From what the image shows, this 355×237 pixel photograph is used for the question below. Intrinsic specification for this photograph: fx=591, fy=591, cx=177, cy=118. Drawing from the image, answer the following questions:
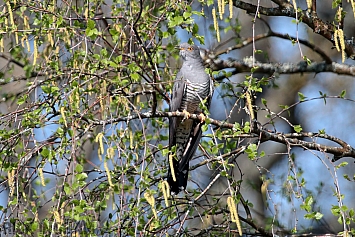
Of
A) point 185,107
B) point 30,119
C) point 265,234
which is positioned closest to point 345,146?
point 265,234

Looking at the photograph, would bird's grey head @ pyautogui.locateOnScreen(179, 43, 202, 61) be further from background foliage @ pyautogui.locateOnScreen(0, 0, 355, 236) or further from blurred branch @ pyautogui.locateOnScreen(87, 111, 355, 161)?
blurred branch @ pyautogui.locateOnScreen(87, 111, 355, 161)

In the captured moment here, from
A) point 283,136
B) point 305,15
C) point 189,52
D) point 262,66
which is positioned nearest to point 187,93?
point 189,52

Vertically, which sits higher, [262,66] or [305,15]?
[305,15]

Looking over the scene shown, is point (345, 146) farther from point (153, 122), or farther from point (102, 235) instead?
point (102, 235)

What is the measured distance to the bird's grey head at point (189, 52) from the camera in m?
5.25

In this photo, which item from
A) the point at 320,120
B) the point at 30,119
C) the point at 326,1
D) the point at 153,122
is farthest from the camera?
the point at 320,120

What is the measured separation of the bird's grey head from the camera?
17.2 feet

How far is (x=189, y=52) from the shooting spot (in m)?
5.29

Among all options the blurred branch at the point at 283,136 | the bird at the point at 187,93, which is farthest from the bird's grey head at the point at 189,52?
the blurred branch at the point at 283,136

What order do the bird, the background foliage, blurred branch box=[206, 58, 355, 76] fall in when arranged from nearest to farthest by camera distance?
1. the background foliage
2. the bird
3. blurred branch box=[206, 58, 355, 76]

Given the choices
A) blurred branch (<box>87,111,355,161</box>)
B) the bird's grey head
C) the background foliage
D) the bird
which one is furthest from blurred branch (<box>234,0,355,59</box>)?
the bird's grey head

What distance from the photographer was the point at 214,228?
375 centimetres

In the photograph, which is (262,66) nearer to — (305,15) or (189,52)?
(189,52)

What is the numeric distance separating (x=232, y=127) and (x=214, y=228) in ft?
2.18
